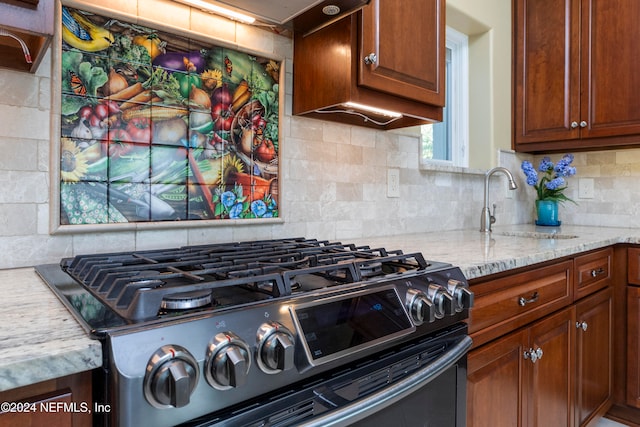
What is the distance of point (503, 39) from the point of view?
2.64m

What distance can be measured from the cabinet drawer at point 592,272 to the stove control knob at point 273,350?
152cm

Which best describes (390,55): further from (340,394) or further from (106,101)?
(340,394)

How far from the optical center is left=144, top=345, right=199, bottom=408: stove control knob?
0.54 metres

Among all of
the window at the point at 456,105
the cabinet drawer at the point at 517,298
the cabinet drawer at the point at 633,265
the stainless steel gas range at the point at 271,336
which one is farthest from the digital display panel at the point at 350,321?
the window at the point at 456,105

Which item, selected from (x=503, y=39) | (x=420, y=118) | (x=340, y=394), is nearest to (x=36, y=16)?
(x=340, y=394)

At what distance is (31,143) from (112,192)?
0.22 meters

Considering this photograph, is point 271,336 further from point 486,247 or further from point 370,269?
point 486,247

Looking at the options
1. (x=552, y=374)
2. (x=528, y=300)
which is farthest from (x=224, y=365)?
(x=552, y=374)

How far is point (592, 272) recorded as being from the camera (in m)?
1.84

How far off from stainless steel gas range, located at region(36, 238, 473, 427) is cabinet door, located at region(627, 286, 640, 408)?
1.45 metres

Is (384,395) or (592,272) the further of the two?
(592,272)

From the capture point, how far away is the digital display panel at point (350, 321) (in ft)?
2.40

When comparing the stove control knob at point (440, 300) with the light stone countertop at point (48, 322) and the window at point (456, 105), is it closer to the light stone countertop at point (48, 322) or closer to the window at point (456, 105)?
the light stone countertop at point (48, 322)

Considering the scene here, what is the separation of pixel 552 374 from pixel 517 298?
46cm
